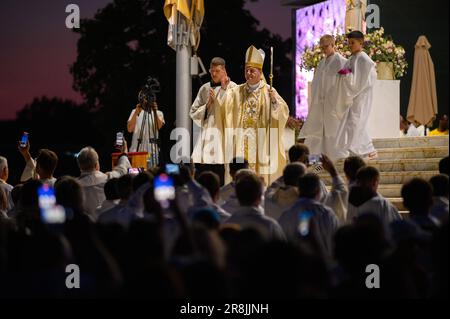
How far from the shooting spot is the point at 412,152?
42.1 ft

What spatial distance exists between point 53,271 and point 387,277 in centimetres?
197

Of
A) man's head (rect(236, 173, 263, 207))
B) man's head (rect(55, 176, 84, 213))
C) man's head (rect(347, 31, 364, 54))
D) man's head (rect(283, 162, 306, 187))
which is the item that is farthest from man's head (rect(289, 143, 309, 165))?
man's head (rect(347, 31, 364, 54))

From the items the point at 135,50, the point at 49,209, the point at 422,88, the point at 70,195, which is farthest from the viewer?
the point at 135,50

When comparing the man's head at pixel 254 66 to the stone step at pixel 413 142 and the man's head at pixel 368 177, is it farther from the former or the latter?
the man's head at pixel 368 177

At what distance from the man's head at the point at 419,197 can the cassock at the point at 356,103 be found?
5477 mm

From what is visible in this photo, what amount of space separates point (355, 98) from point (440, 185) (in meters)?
5.07

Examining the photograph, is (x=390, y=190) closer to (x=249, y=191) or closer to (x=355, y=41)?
(x=355, y=41)

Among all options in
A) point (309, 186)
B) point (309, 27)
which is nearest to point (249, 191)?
point (309, 186)

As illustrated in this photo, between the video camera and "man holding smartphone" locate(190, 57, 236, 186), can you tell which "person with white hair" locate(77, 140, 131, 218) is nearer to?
the video camera

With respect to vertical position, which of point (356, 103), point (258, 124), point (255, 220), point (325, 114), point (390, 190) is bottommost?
point (390, 190)

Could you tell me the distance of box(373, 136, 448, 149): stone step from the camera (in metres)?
13.2

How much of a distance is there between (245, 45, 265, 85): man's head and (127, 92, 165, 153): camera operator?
51.4 inches

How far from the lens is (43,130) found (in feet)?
72.4
